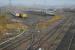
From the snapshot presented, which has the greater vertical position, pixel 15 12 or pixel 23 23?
pixel 15 12

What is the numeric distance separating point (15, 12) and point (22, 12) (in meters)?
1.90

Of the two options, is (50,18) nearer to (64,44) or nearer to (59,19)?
(59,19)

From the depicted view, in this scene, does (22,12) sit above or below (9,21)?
above

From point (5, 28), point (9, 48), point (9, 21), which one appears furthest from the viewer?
point (9, 21)

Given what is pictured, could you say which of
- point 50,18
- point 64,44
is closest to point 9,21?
point 50,18

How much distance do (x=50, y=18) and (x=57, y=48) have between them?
58.2 feet

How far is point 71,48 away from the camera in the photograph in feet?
51.8

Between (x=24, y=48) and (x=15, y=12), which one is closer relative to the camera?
(x=24, y=48)

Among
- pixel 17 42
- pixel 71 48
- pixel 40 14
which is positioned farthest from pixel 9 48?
pixel 40 14

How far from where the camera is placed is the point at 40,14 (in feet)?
103

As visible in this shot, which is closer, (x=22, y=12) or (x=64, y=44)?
(x=64, y=44)

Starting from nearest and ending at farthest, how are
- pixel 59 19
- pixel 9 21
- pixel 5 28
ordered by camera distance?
1. pixel 5 28
2. pixel 9 21
3. pixel 59 19

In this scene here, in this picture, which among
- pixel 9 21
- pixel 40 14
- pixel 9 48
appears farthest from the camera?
pixel 40 14

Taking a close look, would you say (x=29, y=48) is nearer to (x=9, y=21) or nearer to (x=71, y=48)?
(x=71, y=48)
